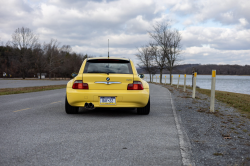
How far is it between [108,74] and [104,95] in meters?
0.57

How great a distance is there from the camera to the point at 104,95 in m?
5.84

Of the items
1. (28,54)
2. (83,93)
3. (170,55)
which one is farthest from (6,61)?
(83,93)

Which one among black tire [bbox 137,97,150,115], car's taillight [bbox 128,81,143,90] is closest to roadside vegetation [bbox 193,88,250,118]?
black tire [bbox 137,97,150,115]

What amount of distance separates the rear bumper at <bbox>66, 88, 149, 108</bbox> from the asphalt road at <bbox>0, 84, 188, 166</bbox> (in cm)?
45

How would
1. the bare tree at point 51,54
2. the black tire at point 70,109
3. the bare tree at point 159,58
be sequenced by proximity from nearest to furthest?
the black tire at point 70,109
the bare tree at point 159,58
the bare tree at point 51,54

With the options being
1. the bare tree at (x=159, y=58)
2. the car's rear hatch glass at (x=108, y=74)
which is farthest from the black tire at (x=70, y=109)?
the bare tree at (x=159, y=58)

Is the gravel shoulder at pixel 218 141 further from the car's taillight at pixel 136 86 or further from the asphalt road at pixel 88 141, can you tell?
the car's taillight at pixel 136 86

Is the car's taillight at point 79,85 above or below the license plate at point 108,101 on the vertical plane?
above

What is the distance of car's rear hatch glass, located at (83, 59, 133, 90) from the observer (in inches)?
233

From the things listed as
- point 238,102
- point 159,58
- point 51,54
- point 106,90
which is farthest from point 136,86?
point 51,54

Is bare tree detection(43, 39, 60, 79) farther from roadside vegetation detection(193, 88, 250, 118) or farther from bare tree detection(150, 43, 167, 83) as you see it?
roadside vegetation detection(193, 88, 250, 118)

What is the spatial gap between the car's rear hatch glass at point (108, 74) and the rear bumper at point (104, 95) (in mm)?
149

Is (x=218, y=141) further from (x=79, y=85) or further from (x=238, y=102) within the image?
(x=238, y=102)

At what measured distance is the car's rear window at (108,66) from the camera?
20.4ft
